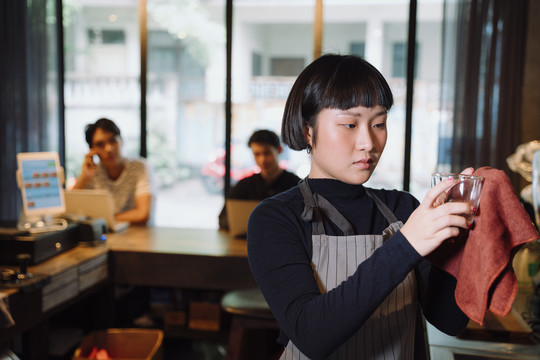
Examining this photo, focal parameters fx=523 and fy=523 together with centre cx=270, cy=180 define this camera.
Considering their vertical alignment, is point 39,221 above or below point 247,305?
above

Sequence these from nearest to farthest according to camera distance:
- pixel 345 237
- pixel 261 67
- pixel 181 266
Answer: pixel 345 237 < pixel 181 266 < pixel 261 67

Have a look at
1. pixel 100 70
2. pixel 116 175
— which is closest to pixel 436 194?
pixel 116 175

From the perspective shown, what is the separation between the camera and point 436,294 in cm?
113

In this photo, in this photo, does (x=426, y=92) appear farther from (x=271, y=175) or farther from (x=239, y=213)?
(x=239, y=213)

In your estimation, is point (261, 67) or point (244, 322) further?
point (261, 67)

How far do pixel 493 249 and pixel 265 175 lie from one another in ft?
9.11

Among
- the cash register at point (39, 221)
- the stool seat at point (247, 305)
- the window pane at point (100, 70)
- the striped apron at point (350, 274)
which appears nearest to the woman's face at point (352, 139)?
the striped apron at point (350, 274)

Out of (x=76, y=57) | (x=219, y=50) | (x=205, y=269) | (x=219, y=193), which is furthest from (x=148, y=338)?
(x=76, y=57)

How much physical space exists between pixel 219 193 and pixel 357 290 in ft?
12.9

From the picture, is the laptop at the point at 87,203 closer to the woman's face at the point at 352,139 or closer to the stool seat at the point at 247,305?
the stool seat at the point at 247,305

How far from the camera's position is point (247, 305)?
2078 mm

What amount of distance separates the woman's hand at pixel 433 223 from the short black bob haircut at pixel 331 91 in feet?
0.84

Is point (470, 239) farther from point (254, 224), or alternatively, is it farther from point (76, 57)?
point (76, 57)

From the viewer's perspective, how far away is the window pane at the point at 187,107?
15.3 feet
